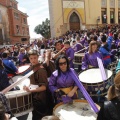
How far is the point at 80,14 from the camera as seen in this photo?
3058 cm

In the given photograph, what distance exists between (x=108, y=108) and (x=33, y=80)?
5.27ft

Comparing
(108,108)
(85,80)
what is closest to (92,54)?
(85,80)

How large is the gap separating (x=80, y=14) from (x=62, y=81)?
28174mm

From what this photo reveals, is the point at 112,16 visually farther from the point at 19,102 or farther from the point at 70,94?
the point at 19,102

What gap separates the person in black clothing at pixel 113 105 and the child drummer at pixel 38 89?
1.40 metres

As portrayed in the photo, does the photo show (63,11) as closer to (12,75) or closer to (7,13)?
(7,13)

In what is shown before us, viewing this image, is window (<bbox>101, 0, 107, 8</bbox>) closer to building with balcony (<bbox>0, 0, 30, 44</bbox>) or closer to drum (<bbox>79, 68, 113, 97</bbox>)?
building with balcony (<bbox>0, 0, 30, 44</bbox>)

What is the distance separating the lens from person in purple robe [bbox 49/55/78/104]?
3.37 m

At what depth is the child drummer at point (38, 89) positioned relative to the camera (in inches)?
129

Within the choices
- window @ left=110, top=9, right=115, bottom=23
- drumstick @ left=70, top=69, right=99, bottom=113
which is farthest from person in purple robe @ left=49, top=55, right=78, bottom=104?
window @ left=110, top=9, right=115, bottom=23

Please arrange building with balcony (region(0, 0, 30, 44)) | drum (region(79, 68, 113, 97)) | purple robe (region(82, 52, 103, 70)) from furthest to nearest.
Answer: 1. building with balcony (region(0, 0, 30, 44))
2. purple robe (region(82, 52, 103, 70))
3. drum (region(79, 68, 113, 97))

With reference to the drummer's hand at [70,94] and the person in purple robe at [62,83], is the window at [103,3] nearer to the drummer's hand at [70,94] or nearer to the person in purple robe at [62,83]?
the person in purple robe at [62,83]

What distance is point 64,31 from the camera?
2945 cm

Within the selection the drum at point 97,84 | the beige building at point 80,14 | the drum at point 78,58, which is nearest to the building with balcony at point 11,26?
the beige building at point 80,14
